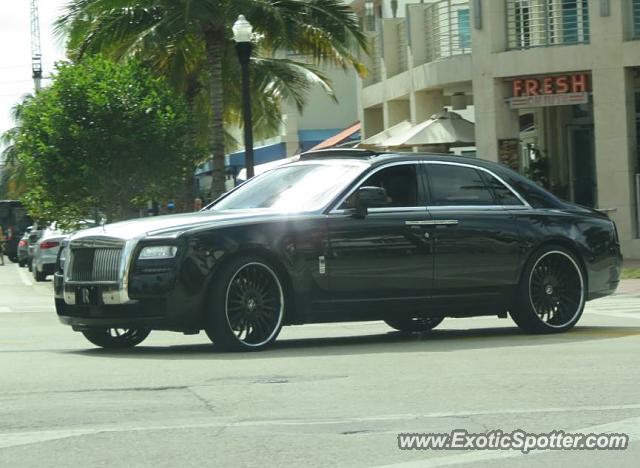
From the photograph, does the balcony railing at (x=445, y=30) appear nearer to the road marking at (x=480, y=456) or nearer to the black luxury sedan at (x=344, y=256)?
the black luxury sedan at (x=344, y=256)

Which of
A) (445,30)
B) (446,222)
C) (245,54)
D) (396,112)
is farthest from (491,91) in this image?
(446,222)

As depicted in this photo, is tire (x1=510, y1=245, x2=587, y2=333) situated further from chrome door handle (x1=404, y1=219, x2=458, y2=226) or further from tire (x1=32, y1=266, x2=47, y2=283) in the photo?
tire (x1=32, y1=266, x2=47, y2=283)

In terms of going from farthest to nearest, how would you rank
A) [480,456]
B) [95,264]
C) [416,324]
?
[416,324], [95,264], [480,456]

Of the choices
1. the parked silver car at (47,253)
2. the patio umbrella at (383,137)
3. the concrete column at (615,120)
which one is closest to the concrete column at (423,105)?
the patio umbrella at (383,137)

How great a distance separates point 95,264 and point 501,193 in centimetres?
377

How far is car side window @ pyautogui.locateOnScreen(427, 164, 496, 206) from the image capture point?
12.6 m

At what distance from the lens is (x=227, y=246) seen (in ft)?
37.0

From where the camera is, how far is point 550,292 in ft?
42.7

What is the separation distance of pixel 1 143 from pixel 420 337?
56.3 metres

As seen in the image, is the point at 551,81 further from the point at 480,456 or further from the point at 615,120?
the point at 480,456

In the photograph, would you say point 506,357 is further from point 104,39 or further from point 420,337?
point 104,39

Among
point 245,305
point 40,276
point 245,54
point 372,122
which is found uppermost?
point 245,54

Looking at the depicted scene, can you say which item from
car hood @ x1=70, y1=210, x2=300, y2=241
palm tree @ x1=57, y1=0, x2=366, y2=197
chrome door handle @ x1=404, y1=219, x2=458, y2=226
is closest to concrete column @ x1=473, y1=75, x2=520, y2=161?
palm tree @ x1=57, y1=0, x2=366, y2=197

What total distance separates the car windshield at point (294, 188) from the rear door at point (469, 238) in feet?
2.73
